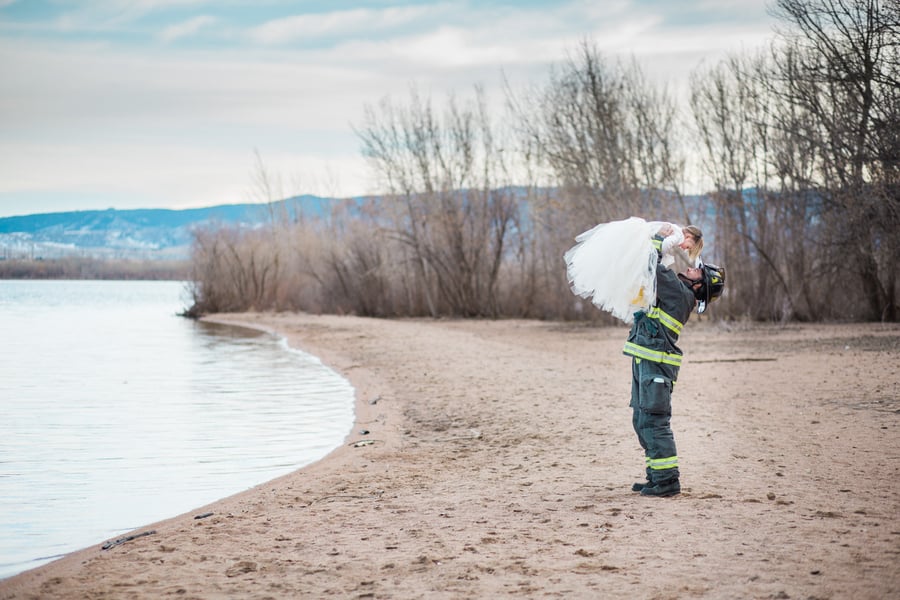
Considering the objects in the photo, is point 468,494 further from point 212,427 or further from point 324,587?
point 212,427

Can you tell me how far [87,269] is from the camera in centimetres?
12719

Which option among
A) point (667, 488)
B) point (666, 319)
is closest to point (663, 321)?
point (666, 319)

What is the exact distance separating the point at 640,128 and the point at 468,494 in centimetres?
2562

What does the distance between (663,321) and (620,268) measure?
0.54 m

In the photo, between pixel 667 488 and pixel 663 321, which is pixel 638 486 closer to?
pixel 667 488

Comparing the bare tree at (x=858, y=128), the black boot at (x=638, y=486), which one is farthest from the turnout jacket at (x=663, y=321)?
the bare tree at (x=858, y=128)

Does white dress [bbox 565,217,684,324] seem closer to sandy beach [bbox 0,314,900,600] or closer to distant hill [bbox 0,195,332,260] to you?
sandy beach [bbox 0,314,900,600]

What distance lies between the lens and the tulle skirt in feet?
23.4

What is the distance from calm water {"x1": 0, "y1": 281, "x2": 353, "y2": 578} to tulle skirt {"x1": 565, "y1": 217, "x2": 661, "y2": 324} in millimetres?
4307

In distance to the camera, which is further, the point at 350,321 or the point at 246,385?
the point at 350,321

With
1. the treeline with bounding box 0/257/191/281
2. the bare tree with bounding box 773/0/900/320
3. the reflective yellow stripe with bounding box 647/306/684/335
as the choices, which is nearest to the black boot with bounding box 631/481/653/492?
the reflective yellow stripe with bounding box 647/306/684/335

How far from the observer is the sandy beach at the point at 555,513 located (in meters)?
5.43

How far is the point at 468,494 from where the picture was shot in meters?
8.02

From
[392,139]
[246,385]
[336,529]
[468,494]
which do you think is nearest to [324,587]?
[336,529]
